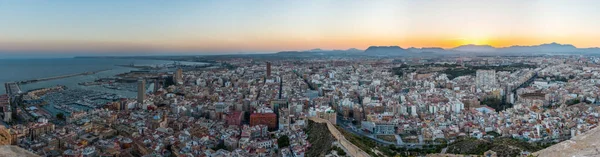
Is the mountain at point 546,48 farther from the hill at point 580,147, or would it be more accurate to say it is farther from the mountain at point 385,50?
the hill at point 580,147

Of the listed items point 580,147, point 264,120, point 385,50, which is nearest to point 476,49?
point 385,50

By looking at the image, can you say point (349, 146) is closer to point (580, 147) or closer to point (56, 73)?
point (580, 147)

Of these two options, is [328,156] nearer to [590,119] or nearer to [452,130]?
[452,130]

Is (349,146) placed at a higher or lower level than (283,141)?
higher

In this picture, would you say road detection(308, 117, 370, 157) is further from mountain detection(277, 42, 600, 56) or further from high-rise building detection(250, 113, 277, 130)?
mountain detection(277, 42, 600, 56)

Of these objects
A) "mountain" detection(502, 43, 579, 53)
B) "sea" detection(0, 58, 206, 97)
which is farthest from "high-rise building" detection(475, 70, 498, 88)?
Answer: "mountain" detection(502, 43, 579, 53)

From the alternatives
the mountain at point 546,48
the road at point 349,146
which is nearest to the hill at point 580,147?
the road at point 349,146

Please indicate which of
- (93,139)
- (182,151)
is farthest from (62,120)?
(182,151)

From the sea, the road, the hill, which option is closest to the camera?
the hill
